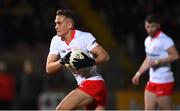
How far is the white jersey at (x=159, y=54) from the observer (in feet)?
37.9

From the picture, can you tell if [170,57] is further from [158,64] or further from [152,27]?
[152,27]

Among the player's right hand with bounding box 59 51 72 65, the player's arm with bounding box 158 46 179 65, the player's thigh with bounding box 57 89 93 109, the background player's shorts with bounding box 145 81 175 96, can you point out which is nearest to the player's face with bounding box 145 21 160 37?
the player's arm with bounding box 158 46 179 65

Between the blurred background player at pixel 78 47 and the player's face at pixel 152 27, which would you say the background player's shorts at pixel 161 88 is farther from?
the blurred background player at pixel 78 47

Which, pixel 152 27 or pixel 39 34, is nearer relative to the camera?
pixel 152 27

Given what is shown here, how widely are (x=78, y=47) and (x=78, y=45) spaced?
0.03 m

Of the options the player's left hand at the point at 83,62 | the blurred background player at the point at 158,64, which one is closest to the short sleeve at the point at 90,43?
the player's left hand at the point at 83,62

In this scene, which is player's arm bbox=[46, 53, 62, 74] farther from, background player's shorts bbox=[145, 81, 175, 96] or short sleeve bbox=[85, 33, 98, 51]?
background player's shorts bbox=[145, 81, 175, 96]

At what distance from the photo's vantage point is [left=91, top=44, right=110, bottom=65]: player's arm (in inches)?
376

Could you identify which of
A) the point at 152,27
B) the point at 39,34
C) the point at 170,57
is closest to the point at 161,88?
the point at 170,57

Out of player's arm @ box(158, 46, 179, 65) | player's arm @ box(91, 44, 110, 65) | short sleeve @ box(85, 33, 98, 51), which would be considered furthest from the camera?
player's arm @ box(158, 46, 179, 65)

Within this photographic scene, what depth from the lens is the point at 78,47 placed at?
9688 millimetres

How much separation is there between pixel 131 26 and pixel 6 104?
3.90 m

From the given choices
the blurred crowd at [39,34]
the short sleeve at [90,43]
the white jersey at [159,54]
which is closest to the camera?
the short sleeve at [90,43]

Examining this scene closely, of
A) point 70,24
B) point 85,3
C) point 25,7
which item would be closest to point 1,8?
point 25,7
